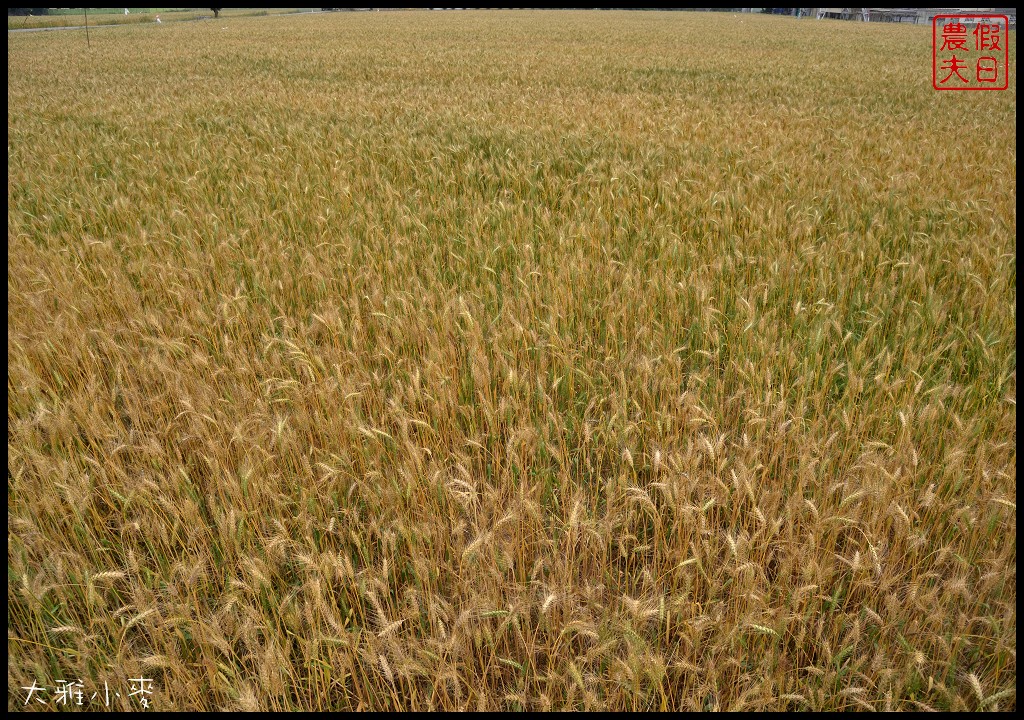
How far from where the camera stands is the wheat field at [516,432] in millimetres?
1479

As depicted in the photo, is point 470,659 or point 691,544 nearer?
point 470,659

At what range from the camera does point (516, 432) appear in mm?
2062

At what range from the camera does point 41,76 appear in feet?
44.8

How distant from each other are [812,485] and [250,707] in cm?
183

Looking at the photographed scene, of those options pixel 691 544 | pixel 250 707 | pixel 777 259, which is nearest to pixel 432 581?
pixel 250 707

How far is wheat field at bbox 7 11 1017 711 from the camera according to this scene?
Answer: 1479 millimetres

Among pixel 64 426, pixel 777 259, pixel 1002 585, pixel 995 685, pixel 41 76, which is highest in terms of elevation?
pixel 41 76

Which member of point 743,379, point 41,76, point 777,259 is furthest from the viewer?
point 41,76

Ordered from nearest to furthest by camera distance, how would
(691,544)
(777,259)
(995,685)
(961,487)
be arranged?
1. (995,685)
2. (691,544)
3. (961,487)
4. (777,259)

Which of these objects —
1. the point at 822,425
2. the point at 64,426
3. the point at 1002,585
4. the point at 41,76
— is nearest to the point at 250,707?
the point at 64,426

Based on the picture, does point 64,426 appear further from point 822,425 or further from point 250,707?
point 822,425

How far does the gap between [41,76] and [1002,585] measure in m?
19.0

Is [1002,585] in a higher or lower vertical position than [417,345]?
lower

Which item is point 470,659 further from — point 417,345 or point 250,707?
point 417,345
